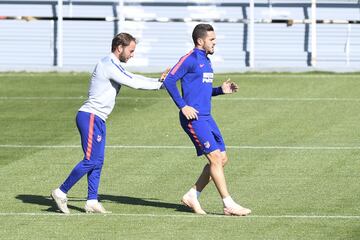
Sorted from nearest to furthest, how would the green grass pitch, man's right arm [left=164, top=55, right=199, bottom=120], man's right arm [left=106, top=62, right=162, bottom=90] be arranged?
1. the green grass pitch
2. man's right arm [left=164, top=55, right=199, bottom=120]
3. man's right arm [left=106, top=62, right=162, bottom=90]

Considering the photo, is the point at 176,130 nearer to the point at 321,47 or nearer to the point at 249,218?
the point at 249,218

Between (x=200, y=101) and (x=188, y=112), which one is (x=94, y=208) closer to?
(x=188, y=112)

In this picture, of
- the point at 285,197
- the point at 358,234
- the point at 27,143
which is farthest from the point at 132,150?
the point at 358,234

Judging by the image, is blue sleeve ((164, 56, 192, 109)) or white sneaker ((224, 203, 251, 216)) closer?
white sneaker ((224, 203, 251, 216))

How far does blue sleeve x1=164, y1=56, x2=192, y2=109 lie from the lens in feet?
45.9

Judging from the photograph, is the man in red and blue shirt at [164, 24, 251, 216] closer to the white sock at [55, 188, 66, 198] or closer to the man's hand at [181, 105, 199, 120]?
the man's hand at [181, 105, 199, 120]

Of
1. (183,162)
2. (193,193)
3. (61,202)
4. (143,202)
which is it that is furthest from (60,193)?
(183,162)

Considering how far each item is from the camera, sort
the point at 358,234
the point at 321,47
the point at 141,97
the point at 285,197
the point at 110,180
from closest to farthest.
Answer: the point at 358,234, the point at 285,197, the point at 110,180, the point at 141,97, the point at 321,47

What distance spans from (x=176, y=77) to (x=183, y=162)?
14.7 feet

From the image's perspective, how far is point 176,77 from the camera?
46.4ft

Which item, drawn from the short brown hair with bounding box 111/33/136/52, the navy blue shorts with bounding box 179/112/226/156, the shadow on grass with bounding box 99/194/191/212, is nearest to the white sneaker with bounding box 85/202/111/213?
the shadow on grass with bounding box 99/194/191/212

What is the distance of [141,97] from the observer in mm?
27031

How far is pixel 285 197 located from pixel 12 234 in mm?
3798

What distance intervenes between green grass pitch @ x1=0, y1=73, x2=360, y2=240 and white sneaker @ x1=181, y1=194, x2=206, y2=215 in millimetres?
182
